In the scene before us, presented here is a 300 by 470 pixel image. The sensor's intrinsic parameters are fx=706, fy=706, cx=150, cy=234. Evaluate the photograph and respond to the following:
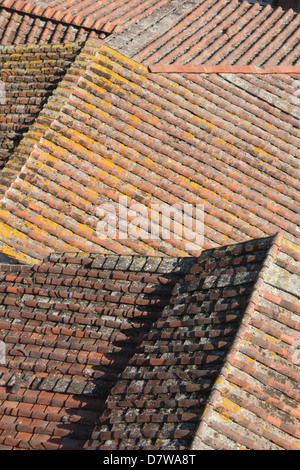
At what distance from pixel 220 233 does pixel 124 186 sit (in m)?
1.56

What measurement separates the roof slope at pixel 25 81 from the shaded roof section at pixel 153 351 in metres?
2.95

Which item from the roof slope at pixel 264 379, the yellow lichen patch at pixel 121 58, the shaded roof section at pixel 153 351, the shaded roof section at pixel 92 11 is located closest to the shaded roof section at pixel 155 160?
the yellow lichen patch at pixel 121 58

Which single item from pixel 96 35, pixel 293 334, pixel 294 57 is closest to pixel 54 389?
pixel 293 334

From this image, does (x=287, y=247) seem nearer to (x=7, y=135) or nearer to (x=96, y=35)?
(x=7, y=135)

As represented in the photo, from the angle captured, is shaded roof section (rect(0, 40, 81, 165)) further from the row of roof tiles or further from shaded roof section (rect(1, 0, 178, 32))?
shaded roof section (rect(1, 0, 178, 32))

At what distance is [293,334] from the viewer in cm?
710

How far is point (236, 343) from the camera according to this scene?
6.77 m

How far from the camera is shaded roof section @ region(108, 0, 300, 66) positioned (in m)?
12.4

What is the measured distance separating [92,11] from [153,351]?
8239 millimetres

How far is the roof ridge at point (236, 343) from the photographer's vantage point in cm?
613

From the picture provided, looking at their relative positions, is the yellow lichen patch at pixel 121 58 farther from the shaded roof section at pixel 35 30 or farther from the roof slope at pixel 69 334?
the roof slope at pixel 69 334

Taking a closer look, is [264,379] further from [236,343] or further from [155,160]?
[155,160]

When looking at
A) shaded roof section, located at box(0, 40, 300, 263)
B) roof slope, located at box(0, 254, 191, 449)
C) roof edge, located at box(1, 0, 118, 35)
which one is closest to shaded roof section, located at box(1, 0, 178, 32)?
roof edge, located at box(1, 0, 118, 35)

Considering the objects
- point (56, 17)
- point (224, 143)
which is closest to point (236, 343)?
point (224, 143)
